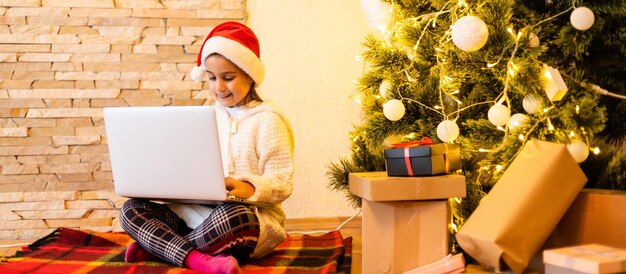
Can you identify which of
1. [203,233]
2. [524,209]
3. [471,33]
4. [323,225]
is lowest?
[323,225]

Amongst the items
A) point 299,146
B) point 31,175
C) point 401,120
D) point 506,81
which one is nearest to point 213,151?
point 401,120

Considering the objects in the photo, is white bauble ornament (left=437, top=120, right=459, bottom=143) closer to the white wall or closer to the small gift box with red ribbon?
the small gift box with red ribbon

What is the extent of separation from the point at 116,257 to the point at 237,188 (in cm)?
42

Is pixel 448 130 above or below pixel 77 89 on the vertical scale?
below

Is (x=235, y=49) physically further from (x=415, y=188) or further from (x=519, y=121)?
(x=519, y=121)

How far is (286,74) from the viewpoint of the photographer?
7.41ft

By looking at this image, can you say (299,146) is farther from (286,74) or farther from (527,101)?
(527,101)

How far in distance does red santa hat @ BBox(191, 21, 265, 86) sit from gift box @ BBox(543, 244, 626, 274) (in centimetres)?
89

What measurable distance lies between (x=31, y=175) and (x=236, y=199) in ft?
3.24

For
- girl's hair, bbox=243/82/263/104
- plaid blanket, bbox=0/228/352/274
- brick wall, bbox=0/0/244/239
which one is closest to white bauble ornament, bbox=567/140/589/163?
plaid blanket, bbox=0/228/352/274

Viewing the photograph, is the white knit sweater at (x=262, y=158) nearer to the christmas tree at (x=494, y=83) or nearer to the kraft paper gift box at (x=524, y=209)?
the christmas tree at (x=494, y=83)

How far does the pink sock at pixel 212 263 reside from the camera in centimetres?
139

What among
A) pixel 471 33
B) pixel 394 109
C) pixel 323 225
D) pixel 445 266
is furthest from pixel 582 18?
pixel 323 225

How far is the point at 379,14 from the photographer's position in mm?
1729
